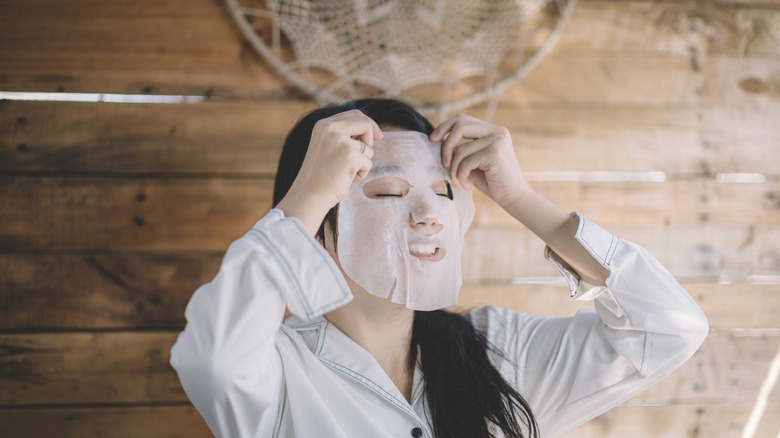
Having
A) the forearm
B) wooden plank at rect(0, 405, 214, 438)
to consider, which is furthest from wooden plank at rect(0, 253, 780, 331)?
the forearm

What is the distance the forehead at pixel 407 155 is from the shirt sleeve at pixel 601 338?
282mm

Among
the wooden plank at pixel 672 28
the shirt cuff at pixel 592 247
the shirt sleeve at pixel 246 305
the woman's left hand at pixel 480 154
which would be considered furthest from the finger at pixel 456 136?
the wooden plank at pixel 672 28

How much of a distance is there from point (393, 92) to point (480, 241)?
44 cm

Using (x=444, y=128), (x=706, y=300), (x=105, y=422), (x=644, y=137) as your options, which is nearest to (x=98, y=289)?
(x=105, y=422)

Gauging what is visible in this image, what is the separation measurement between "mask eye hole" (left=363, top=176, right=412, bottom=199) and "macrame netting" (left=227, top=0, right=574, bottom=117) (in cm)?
48

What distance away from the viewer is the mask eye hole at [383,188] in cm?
121

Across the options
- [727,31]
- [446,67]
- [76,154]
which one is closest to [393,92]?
[446,67]

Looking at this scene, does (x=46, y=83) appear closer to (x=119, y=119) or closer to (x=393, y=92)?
(x=119, y=119)

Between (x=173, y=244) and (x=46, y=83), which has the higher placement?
(x=46, y=83)

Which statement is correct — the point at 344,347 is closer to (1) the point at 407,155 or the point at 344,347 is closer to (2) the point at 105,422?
(1) the point at 407,155

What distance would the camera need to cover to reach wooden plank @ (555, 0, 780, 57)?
1.73 meters

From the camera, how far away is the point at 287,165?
132 cm

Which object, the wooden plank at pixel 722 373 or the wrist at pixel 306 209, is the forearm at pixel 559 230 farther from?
the wooden plank at pixel 722 373

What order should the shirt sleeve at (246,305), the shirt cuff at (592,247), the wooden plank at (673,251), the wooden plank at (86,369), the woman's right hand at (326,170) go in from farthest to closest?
the wooden plank at (673,251) < the wooden plank at (86,369) < the shirt cuff at (592,247) < the woman's right hand at (326,170) < the shirt sleeve at (246,305)
